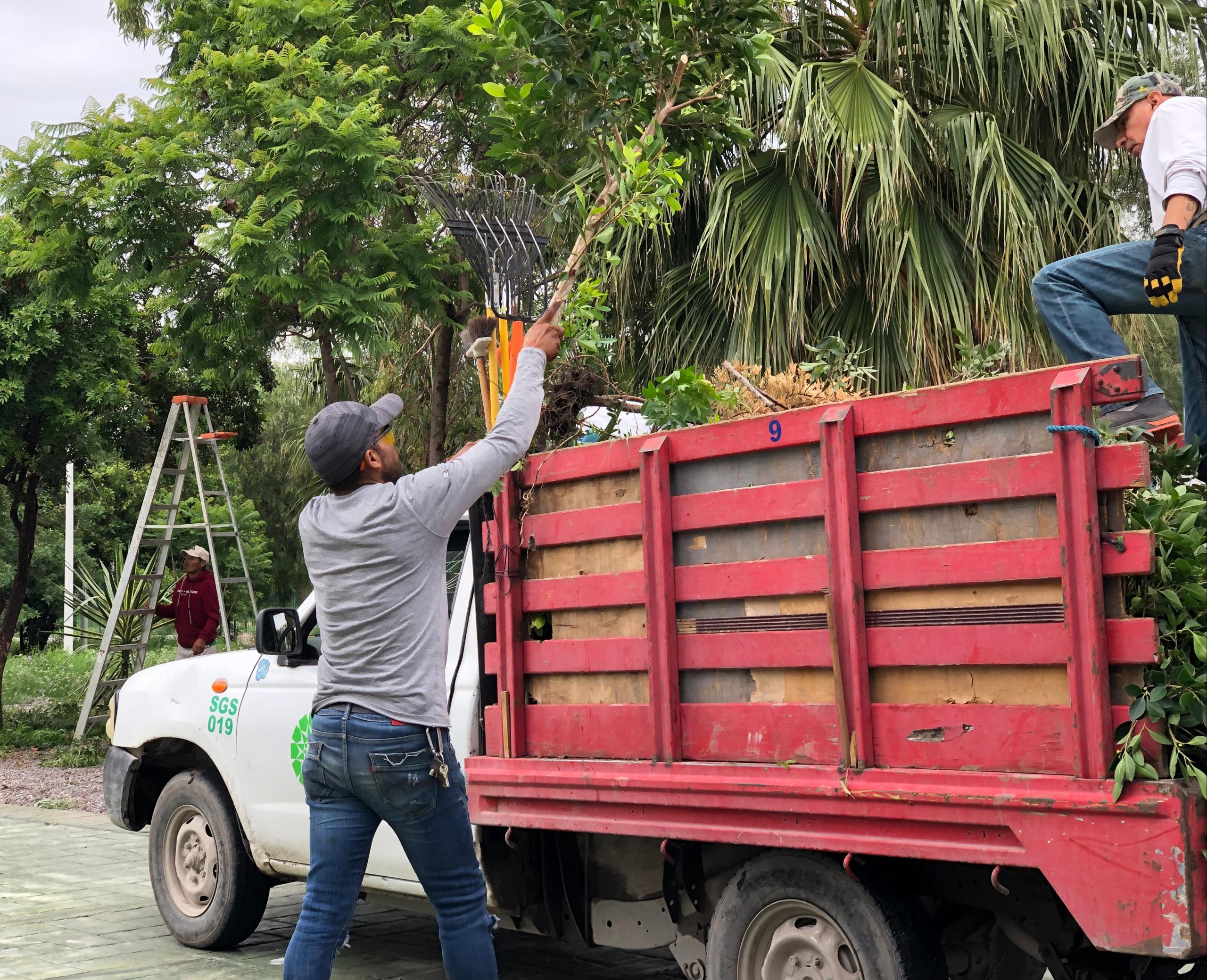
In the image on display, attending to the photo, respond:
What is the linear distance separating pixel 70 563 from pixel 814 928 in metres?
25.3

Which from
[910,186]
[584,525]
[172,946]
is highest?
[910,186]

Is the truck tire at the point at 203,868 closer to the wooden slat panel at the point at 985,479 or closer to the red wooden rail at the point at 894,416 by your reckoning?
the red wooden rail at the point at 894,416

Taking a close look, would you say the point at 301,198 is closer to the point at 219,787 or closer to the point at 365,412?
the point at 219,787

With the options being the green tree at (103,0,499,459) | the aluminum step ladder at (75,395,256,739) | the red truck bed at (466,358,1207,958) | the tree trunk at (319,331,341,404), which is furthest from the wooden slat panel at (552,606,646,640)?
Result: the aluminum step ladder at (75,395,256,739)

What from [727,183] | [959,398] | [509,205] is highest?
[727,183]

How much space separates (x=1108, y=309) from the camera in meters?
4.23

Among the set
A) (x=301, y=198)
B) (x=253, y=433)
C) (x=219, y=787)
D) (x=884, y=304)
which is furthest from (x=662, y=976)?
(x=253, y=433)

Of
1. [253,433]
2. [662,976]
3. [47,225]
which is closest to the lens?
[662,976]

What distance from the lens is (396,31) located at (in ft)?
38.2

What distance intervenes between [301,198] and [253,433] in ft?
25.0

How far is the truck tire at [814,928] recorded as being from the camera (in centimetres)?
359

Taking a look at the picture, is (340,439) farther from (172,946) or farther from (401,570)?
(172,946)

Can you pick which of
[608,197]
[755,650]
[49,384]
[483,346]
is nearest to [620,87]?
[608,197]

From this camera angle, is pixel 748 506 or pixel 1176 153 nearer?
pixel 748 506
